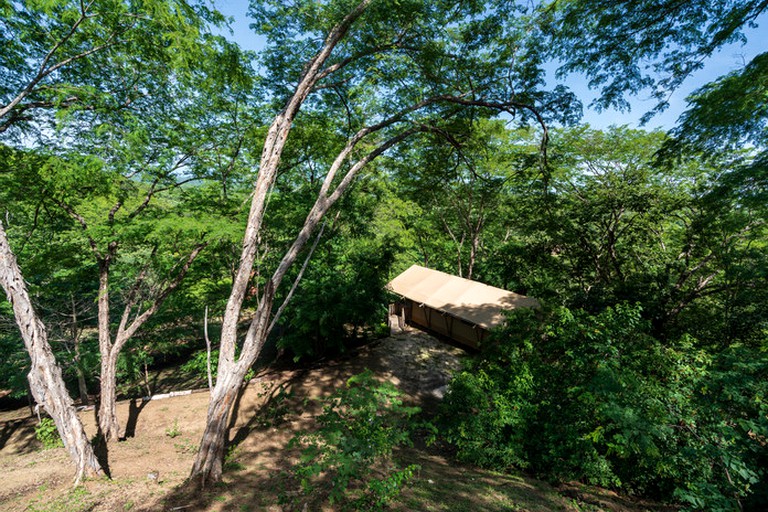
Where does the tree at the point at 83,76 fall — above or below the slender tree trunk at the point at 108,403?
above

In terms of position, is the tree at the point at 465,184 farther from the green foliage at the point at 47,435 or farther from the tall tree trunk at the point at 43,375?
the green foliage at the point at 47,435

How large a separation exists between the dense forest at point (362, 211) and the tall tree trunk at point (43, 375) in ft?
0.10

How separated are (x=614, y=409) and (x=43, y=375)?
8.36m

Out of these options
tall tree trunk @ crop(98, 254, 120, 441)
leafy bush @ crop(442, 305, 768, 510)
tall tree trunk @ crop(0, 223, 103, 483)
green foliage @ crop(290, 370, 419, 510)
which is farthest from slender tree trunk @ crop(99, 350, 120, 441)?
leafy bush @ crop(442, 305, 768, 510)

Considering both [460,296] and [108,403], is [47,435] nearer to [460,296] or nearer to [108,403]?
[108,403]

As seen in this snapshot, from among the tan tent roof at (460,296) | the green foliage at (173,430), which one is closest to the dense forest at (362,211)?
the green foliage at (173,430)

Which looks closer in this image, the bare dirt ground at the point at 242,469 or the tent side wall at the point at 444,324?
the bare dirt ground at the point at 242,469

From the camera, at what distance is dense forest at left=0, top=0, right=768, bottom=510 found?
4.48m

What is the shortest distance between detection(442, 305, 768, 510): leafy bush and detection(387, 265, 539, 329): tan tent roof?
4422 millimetres

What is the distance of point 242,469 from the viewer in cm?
498

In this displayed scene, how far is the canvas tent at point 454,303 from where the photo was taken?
11.5 metres

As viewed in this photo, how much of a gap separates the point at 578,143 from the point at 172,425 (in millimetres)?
18634

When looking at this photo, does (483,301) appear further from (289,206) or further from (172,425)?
(172,425)

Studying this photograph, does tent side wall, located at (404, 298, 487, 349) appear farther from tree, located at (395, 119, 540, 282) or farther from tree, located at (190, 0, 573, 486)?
tree, located at (190, 0, 573, 486)
